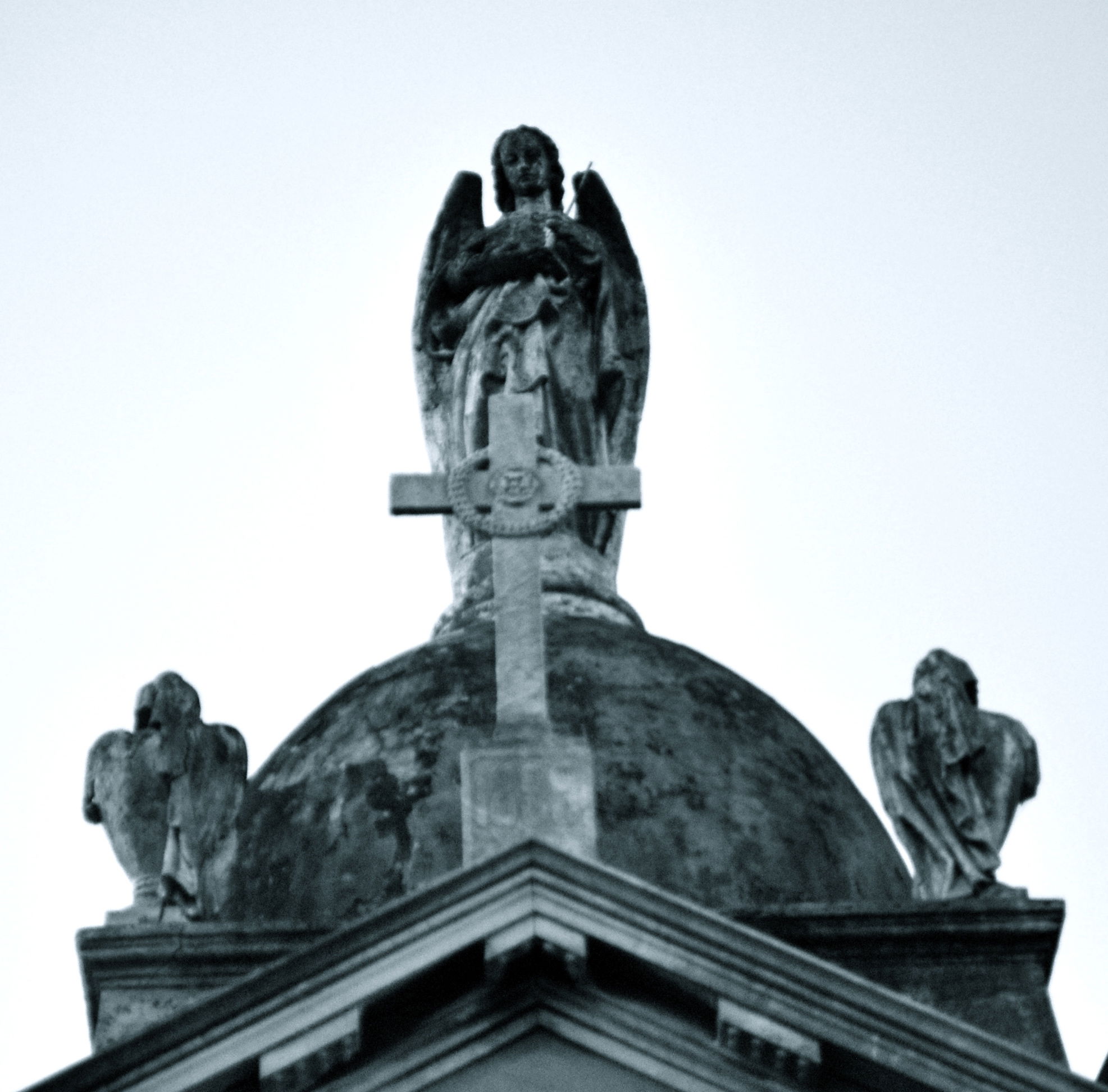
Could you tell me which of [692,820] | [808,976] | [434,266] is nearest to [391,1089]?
[808,976]

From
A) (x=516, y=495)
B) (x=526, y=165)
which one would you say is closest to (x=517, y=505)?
(x=516, y=495)

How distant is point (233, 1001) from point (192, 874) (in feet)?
8.46

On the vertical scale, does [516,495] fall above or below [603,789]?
above

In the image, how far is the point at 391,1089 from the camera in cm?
1527

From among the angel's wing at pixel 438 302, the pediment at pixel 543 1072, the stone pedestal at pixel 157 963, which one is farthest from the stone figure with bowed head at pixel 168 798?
the angel's wing at pixel 438 302

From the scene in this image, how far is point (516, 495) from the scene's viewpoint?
58.1 feet

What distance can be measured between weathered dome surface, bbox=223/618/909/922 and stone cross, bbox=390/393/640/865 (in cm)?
149

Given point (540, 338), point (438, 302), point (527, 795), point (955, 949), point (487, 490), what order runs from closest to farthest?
point (527, 795) → point (487, 490) → point (955, 949) → point (540, 338) → point (438, 302)

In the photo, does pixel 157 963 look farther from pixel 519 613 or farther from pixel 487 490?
pixel 487 490

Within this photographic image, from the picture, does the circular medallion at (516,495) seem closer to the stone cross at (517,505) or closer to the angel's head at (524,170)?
the stone cross at (517,505)

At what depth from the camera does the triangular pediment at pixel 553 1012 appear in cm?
1500

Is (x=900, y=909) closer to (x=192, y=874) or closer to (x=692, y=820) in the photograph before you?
(x=692, y=820)

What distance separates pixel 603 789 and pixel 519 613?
2183mm

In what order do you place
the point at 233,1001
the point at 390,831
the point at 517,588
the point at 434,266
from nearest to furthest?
the point at 233,1001 < the point at 517,588 < the point at 390,831 < the point at 434,266
